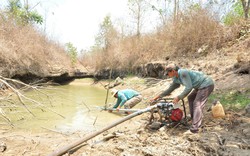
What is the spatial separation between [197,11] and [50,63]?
48.7 ft

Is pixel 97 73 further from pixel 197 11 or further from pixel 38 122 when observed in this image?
pixel 38 122

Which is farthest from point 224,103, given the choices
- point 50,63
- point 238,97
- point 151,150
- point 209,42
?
point 50,63

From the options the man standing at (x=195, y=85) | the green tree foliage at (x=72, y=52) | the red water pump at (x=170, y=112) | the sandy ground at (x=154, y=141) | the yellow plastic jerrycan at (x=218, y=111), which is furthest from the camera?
the green tree foliage at (x=72, y=52)

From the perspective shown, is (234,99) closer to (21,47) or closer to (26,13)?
(21,47)

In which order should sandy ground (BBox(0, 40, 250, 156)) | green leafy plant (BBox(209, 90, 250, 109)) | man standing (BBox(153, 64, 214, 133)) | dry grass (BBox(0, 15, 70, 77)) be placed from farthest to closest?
dry grass (BBox(0, 15, 70, 77)) → green leafy plant (BBox(209, 90, 250, 109)) → man standing (BBox(153, 64, 214, 133)) → sandy ground (BBox(0, 40, 250, 156))

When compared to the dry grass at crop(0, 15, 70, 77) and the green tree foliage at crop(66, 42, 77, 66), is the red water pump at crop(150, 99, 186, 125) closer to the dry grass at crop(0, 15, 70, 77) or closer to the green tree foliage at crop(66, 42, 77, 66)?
the dry grass at crop(0, 15, 70, 77)

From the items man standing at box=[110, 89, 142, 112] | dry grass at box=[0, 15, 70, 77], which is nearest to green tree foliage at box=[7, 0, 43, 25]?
dry grass at box=[0, 15, 70, 77]

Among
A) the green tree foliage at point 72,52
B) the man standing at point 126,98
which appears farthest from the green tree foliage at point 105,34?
the man standing at point 126,98

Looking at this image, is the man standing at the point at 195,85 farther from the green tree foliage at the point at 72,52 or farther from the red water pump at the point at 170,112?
the green tree foliage at the point at 72,52

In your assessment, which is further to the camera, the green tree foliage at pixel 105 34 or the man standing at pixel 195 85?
the green tree foliage at pixel 105 34

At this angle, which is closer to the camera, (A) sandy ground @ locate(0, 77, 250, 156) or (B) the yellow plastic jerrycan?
(A) sandy ground @ locate(0, 77, 250, 156)

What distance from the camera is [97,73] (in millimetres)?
26312

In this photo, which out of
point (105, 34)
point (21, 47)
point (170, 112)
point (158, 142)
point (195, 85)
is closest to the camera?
point (158, 142)

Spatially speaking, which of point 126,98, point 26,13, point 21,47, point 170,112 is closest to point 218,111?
point 170,112
